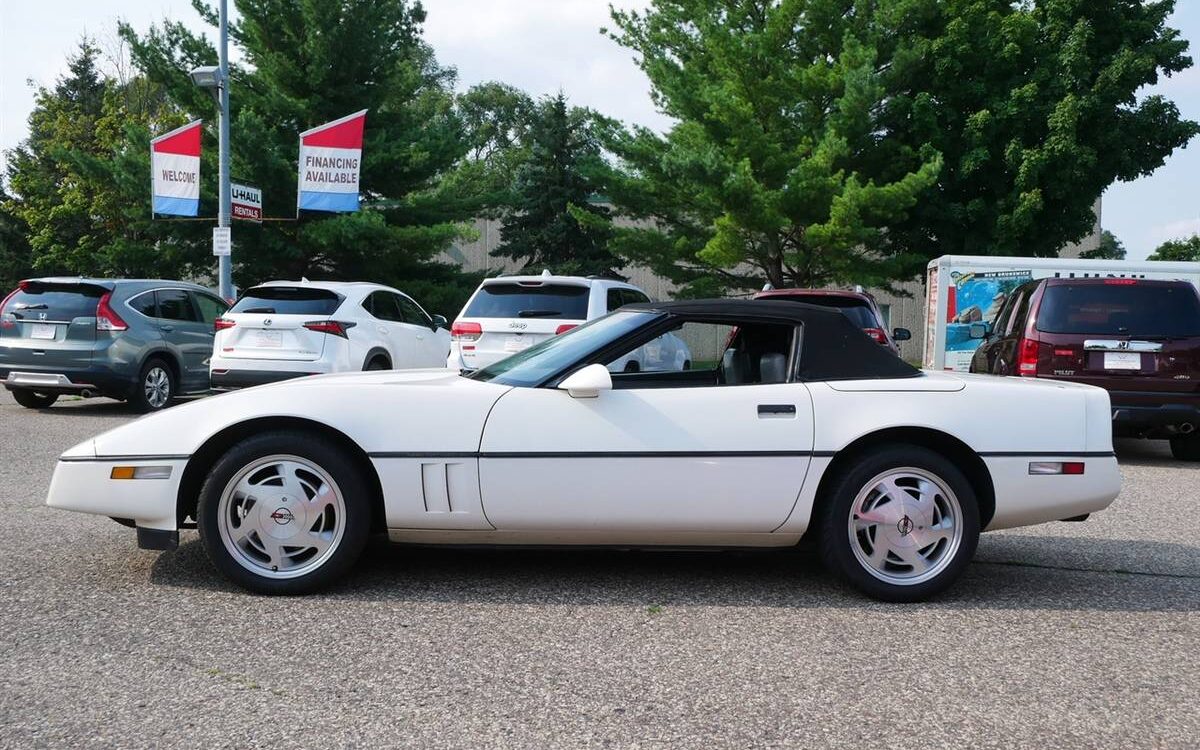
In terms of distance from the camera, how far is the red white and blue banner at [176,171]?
62.8 feet

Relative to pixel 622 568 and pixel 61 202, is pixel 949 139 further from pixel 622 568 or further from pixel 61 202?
pixel 61 202

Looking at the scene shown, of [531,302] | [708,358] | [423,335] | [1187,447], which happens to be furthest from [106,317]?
[1187,447]

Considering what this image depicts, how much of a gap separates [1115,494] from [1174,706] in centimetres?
157

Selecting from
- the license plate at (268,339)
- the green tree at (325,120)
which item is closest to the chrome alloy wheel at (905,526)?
the license plate at (268,339)

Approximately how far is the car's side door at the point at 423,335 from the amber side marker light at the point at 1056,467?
9.92 metres

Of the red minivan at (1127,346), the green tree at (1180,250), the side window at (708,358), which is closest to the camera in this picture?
the side window at (708,358)

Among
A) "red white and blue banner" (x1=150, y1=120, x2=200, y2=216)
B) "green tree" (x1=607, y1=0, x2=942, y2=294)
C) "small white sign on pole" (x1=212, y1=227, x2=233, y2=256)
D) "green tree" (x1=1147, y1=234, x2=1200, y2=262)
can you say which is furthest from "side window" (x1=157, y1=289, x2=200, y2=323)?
"green tree" (x1=1147, y1=234, x2=1200, y2=262)

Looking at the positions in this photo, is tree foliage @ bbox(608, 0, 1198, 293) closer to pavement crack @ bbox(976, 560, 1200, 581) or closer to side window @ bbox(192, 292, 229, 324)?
side window @ bbox(192, 292, 229, 324)

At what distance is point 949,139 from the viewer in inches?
1079

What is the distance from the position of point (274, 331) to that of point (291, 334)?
0.63 ft

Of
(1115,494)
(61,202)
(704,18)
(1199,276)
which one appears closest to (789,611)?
(1115,494)

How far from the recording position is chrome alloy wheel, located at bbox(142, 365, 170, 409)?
1280 centimetres

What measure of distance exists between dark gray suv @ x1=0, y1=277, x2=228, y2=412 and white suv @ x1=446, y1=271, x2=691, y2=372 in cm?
411

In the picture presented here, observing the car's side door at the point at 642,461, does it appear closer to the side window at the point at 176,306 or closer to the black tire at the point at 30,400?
the side window at the point at 176,306
